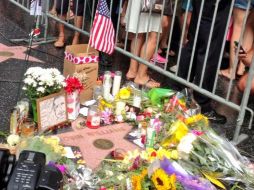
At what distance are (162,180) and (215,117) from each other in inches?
67.8

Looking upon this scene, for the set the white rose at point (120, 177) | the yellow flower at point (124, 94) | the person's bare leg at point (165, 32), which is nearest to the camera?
the white rose at point (120, 177)

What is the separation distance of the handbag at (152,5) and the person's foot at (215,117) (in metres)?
1.16

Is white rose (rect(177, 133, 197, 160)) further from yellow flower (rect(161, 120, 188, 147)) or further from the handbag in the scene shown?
the handbag

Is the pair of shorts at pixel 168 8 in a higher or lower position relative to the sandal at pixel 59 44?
higher

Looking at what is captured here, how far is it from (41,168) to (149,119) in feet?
7.96

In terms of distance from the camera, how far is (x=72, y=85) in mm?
3674

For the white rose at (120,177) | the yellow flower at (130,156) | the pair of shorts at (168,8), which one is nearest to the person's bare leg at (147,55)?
the pair of shorts at (168,8)

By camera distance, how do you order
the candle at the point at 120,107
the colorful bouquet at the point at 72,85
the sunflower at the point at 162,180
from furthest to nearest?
the candle at the point at 120,107, the colorful bouquet at the point at 72,85, the sunflower at the point at 162,180

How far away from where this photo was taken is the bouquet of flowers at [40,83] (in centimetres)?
339

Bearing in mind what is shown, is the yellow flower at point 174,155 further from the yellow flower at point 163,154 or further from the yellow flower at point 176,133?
the yellow flower at point 176,133

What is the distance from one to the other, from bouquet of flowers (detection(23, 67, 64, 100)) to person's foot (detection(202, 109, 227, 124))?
1509 millimetres

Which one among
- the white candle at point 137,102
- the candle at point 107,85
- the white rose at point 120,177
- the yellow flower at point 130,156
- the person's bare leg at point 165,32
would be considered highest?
the person's bare leg at point 165,32

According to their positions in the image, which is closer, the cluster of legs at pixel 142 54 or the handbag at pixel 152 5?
the handbag at pixel 152 5

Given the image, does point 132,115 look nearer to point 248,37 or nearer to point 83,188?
point 83,188
